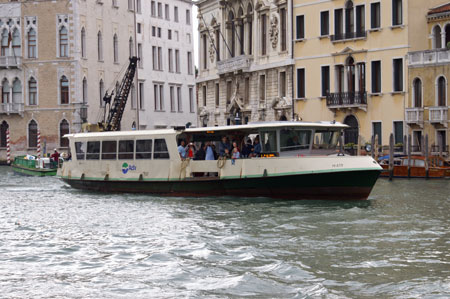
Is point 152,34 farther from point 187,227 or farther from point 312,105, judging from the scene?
point 187,227

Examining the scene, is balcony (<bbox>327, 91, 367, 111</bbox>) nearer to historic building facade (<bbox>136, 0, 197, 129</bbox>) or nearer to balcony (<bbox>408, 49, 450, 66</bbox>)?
balcony (<bbox>408, 49, 450, 66</bbox>)

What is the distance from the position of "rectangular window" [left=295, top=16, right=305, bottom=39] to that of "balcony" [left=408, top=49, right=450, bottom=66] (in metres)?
7.34

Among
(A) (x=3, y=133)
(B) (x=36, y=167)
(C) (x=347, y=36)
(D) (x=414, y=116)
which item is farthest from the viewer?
(A) (x=3, y=133)

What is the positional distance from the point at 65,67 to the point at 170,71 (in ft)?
39.9

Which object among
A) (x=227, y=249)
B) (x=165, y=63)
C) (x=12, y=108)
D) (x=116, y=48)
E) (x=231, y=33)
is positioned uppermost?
(x=116, y=48)

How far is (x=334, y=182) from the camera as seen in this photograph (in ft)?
72.2

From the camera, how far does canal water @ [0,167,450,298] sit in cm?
1170

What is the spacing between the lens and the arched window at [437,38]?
3872cm

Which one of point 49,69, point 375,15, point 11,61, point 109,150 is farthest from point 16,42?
point 109,150

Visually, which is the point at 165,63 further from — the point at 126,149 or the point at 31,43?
the point at 126,149

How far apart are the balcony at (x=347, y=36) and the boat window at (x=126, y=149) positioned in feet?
57.6

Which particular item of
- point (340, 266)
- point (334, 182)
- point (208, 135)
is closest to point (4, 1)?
point (208, 135)

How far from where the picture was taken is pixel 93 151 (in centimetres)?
2748

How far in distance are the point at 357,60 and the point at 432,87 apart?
14.8ft
